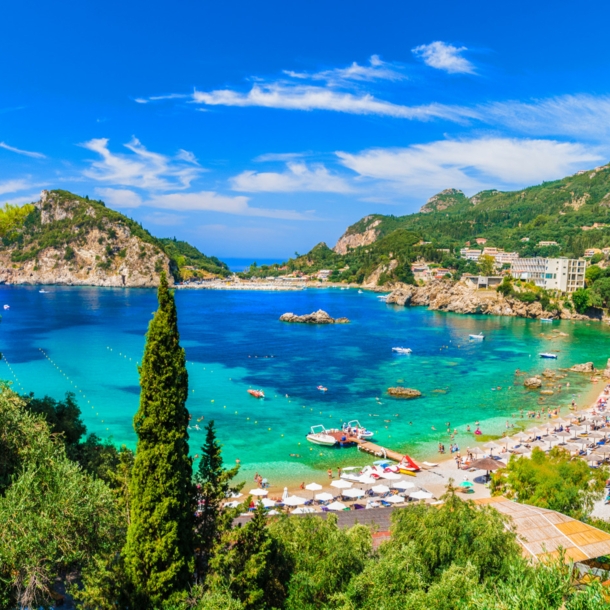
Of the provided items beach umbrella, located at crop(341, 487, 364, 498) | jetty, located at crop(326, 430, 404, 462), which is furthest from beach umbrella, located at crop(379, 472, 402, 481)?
jetty, located at crop(326, 430, 404, 462)

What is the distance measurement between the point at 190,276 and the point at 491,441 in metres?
161

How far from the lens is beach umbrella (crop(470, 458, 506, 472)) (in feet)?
80.0

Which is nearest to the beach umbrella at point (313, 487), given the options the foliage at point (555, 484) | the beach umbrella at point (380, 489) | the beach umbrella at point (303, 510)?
the beach umbrella at point (303, 510)

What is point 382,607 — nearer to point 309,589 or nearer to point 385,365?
point 309,589

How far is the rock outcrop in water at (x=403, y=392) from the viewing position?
1591 inches

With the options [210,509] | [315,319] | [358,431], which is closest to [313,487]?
[358,431]

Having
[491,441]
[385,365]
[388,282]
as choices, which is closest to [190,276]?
[388,282]

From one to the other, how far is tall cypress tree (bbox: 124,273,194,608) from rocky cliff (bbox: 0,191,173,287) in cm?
15628

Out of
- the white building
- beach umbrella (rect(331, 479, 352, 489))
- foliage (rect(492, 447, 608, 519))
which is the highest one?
the white building

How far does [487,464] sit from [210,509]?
1730cm

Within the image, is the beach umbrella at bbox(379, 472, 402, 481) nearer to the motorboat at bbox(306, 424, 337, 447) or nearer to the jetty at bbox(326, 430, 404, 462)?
the jetty at bbox(326, 430, 404, 462)

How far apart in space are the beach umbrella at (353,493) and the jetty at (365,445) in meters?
5.59

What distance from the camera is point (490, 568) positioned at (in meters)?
10.8

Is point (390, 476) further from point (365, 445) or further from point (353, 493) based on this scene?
point (365, 445)
